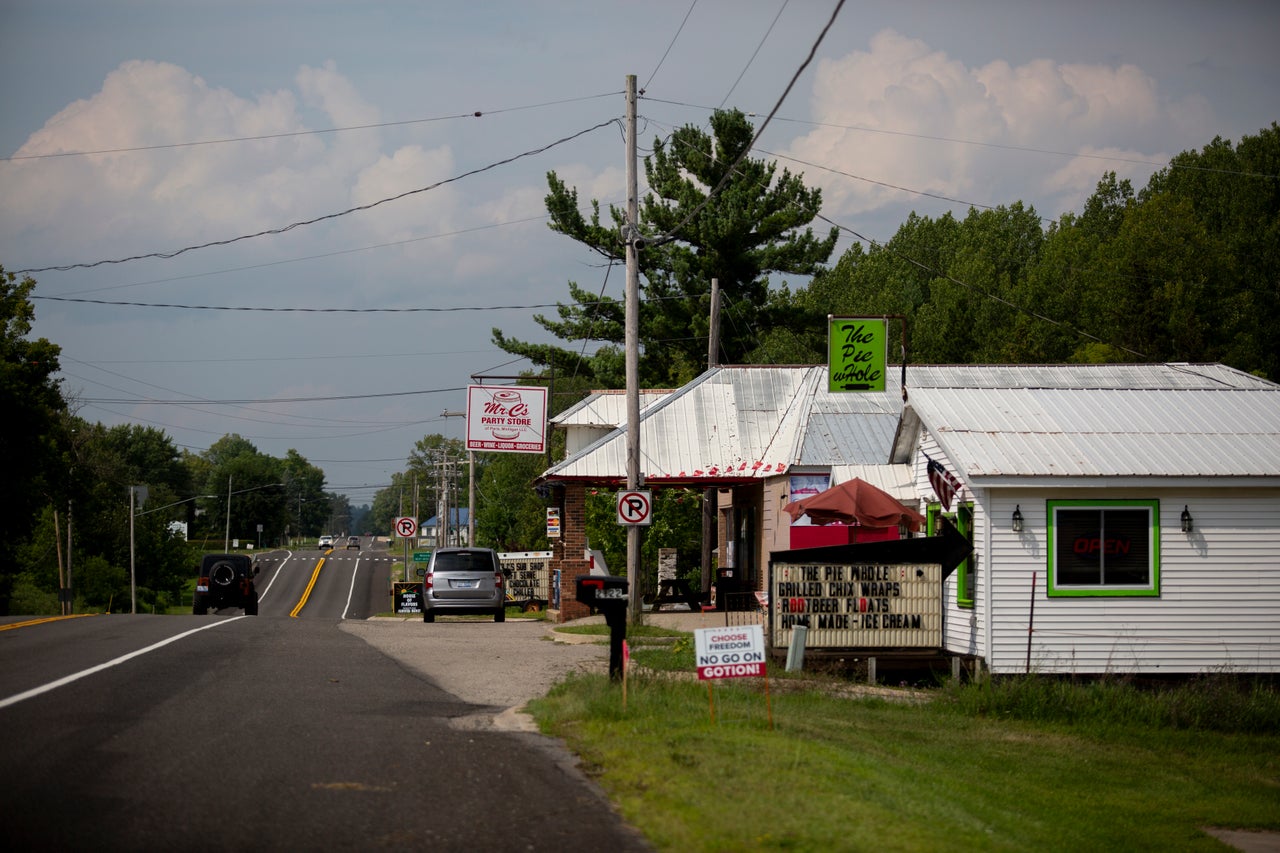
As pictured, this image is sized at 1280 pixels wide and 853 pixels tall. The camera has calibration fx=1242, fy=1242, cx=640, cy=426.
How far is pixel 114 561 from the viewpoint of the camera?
7444 cm

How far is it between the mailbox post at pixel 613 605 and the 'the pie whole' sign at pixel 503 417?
25.4 meters

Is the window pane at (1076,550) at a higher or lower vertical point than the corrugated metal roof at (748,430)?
lower

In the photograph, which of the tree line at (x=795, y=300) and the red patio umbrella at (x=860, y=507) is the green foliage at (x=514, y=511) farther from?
the red patio umbrella at (x=860, y=507)

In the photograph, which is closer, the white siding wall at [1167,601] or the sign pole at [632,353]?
the white siding wall at [1167,601]

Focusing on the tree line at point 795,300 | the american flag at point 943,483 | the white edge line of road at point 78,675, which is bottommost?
the white edge line of road at point 78,675

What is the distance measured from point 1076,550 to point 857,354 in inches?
307

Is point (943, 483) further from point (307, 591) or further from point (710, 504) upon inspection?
point (307, 591)

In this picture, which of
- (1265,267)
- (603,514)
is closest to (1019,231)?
(1265,267)

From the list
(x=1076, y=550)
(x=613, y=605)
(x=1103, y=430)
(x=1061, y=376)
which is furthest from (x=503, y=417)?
(x=613, y=605)

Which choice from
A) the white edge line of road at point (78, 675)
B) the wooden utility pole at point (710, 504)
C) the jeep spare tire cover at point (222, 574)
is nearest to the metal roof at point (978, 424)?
the wooden utility pole at point (710, 504)

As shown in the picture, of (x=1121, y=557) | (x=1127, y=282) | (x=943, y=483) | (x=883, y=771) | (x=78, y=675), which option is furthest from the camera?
(x=1127, y=282)

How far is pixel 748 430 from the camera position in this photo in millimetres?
30828

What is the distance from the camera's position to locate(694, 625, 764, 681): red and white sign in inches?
434

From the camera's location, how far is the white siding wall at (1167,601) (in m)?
16.8
